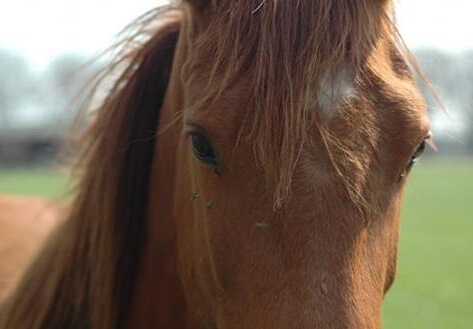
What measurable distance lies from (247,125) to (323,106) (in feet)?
0.59

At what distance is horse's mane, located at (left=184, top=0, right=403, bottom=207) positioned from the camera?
5.19ft

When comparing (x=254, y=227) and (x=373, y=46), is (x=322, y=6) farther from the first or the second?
(x=254, y=227)

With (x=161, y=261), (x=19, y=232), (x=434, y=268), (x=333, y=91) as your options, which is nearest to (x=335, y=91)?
(x=333, y=91)

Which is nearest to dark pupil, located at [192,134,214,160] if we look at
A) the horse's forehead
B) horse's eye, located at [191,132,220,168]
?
horse's eye, located at [191,132,220,168]

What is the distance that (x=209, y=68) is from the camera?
5.82 ft

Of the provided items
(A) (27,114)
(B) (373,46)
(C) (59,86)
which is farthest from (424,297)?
(A) (27,114)

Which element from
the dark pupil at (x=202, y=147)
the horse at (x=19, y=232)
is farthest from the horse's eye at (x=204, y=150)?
the horse at (x=19, y=232)

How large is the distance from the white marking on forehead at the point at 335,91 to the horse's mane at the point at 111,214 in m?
0.77

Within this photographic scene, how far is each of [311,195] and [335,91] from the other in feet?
0.82

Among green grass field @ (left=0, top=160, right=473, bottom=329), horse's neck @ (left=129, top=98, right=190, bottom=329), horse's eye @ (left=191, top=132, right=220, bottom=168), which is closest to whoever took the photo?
horse's eye @ (left=191, top=132, right=220, bottom=168)

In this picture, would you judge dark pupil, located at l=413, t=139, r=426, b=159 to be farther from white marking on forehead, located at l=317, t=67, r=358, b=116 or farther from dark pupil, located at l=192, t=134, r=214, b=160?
dark pupil, located at l=192, t=134, r=214, b=160

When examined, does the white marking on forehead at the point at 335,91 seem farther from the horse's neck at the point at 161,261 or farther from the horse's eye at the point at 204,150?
the horse's neck at the point at 161,261

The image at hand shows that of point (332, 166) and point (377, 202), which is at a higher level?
point (332, 166)

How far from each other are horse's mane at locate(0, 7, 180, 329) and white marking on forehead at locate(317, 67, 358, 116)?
0.77 meters
